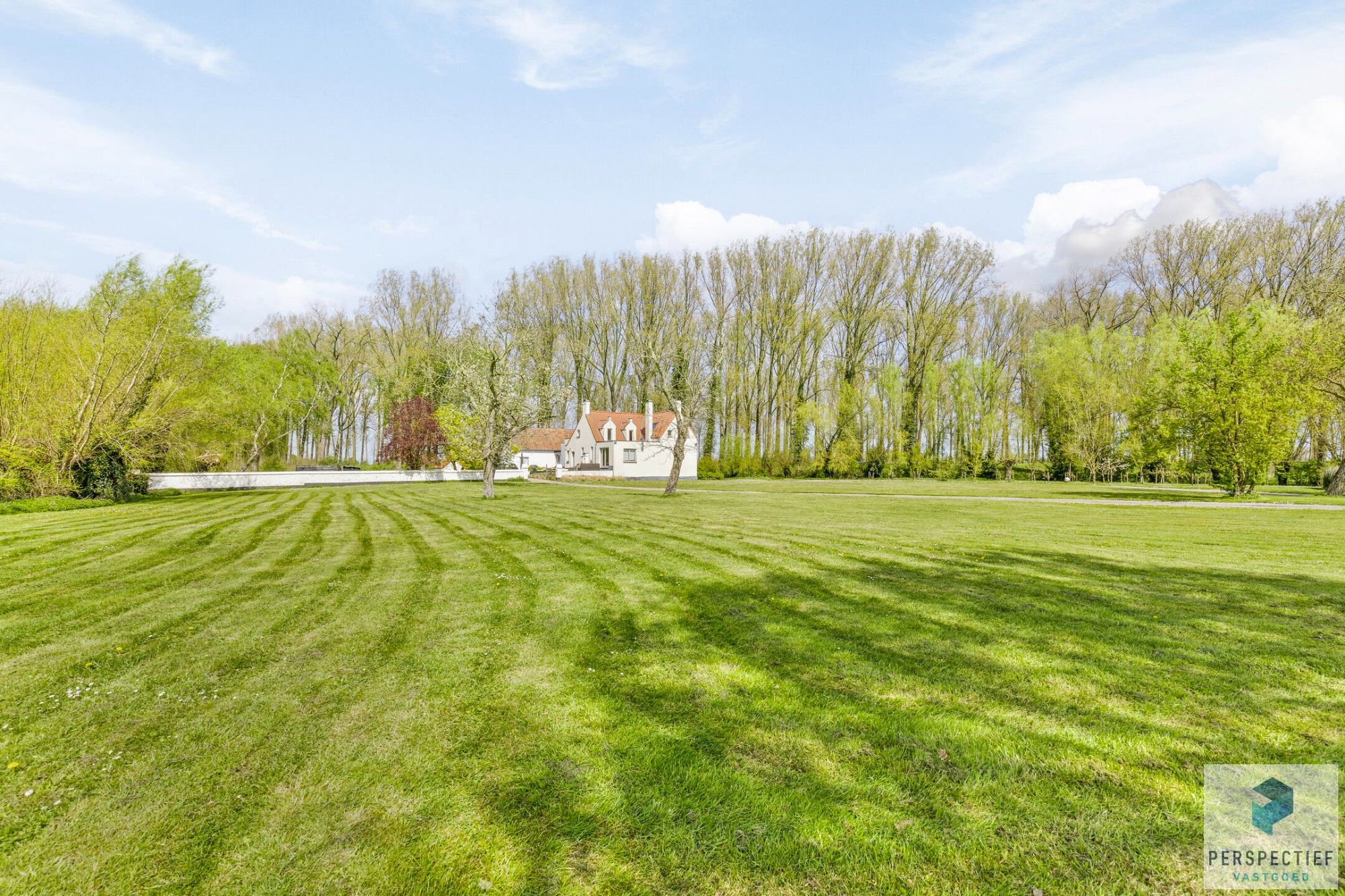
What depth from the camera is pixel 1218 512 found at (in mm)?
17859

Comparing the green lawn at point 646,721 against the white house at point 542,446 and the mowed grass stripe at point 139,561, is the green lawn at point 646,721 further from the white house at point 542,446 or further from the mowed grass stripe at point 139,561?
the white house at point 542,446

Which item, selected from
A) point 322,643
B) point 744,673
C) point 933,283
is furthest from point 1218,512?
point 933,283

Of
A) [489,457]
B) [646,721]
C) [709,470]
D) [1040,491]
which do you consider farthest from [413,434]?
[646,721]

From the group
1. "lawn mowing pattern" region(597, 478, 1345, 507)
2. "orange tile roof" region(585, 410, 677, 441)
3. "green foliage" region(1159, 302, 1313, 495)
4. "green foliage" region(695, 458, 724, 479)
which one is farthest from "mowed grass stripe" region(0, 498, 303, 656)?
"orange tile roof" region(585, 410, 677, 441)

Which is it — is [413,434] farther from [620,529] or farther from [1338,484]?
[1338,484]

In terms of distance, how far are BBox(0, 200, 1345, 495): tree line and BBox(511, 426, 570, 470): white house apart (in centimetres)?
1032

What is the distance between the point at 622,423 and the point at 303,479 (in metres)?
24.5

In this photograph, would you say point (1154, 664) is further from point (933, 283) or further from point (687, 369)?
point (933, 283)

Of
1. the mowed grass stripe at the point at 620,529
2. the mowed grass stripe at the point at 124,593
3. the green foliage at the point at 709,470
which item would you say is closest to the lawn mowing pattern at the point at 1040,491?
the green foliage at the point at 709,470

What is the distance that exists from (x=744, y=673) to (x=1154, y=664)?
Answer: 3528mm

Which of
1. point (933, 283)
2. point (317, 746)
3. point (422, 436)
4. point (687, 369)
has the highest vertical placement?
point (933, 283)

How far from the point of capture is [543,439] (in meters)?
61.1

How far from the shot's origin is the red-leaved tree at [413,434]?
4069 centimetres

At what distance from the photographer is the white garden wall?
29.0m
